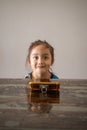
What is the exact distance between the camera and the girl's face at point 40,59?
53.8 inches

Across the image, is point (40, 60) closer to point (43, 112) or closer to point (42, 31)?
point (43, 112)

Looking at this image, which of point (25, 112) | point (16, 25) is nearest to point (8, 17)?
point (16, 25)

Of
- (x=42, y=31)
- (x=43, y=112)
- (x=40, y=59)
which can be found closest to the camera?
(x=43, y=112)

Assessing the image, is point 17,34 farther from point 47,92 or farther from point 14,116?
point 14,116

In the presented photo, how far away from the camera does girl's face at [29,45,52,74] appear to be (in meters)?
1.37

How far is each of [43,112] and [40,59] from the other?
0.81 meters

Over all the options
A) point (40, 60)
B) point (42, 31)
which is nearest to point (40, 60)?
point (40, 60)

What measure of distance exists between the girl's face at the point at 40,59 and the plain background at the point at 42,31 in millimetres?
1716

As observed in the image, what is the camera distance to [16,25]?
10.3ft

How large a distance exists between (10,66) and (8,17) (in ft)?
2.18

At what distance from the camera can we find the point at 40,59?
136 centimetres

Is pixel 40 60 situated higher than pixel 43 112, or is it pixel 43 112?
pixel 40 60

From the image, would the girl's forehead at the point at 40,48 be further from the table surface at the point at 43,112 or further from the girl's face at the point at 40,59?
the table surface at the point at 43,112

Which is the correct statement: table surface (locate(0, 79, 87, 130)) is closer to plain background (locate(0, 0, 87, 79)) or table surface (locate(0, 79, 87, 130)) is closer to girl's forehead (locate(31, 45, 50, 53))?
girl's forehead (locate(31, 45, 50, 53))
